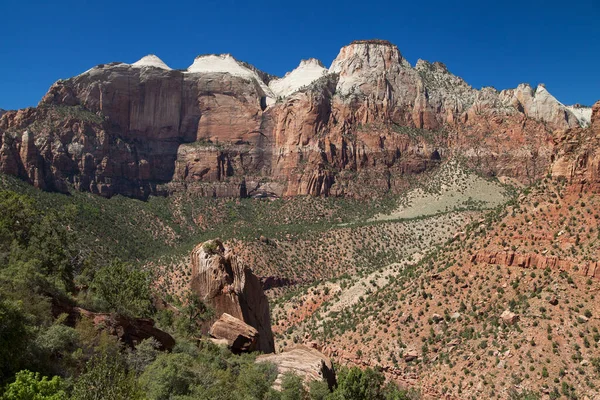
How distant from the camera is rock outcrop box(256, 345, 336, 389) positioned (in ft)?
102

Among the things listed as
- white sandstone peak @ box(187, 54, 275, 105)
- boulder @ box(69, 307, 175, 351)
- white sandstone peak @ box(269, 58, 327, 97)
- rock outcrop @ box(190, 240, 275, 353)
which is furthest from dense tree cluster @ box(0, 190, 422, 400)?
white sandstone peak @ box(269, 58, 327, 97)

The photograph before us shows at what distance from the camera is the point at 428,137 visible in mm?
144250

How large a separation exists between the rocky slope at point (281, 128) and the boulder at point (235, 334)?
96110 mm

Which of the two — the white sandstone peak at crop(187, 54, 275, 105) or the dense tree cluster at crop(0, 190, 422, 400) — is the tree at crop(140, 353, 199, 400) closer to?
the dense tree cluster at crop(0, 190, 422, 400)

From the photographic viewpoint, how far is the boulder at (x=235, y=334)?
1436 inches

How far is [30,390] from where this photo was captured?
1711cm

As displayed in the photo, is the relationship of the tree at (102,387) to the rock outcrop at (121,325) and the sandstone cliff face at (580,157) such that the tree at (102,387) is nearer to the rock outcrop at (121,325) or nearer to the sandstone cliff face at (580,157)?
the rock outcrop at (121,325)

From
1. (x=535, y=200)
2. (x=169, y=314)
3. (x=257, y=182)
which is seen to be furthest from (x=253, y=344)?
(x=257, y=182)

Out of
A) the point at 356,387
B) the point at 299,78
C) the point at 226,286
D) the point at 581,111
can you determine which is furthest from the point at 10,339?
the point at 581,111

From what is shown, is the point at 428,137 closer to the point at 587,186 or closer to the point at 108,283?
the point at 587,186

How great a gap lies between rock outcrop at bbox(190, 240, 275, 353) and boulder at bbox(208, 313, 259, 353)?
225 cm

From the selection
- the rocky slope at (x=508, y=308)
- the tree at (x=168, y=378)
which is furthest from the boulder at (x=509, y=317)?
the tree at (x=168, y=378)

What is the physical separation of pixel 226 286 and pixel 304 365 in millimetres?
12195

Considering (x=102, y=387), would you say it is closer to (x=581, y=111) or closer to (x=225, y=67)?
(x=225, y=67)
